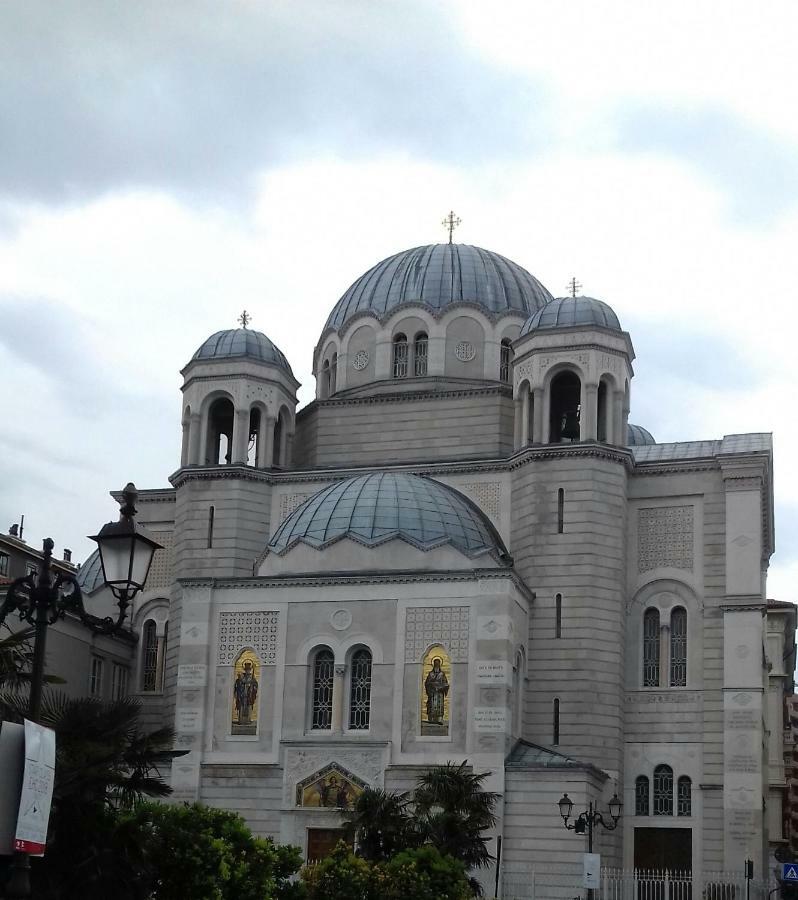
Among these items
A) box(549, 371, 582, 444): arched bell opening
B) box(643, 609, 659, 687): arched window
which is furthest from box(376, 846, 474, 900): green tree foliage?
box(549, 371, 582, 444): arched bell opening

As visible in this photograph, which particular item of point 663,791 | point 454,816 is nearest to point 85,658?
point 663,791

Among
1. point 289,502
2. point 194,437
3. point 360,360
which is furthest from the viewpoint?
point 360,360

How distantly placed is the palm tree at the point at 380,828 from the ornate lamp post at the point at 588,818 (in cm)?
367

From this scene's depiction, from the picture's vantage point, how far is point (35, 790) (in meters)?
14.8

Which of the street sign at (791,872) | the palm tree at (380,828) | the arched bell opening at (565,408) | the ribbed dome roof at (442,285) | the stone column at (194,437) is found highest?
the ribbed dome roof at (442,285)

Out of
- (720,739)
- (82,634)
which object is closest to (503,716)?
(720,739)

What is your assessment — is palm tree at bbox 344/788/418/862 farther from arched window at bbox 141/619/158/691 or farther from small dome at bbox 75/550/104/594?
small dome at bbox 75/550/104/594

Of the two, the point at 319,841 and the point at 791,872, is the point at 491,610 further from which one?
the point at 791,872

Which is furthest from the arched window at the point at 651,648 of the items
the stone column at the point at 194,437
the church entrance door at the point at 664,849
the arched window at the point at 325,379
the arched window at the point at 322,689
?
the stone column at the point at 194,437

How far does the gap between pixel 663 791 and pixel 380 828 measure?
43.6 feet

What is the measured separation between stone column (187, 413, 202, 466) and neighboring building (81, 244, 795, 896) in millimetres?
85

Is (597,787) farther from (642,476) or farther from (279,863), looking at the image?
(279,863)

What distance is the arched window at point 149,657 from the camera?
4803cm

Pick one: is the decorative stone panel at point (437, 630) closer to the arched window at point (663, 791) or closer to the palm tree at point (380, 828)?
the arched window at point (663, 791)
